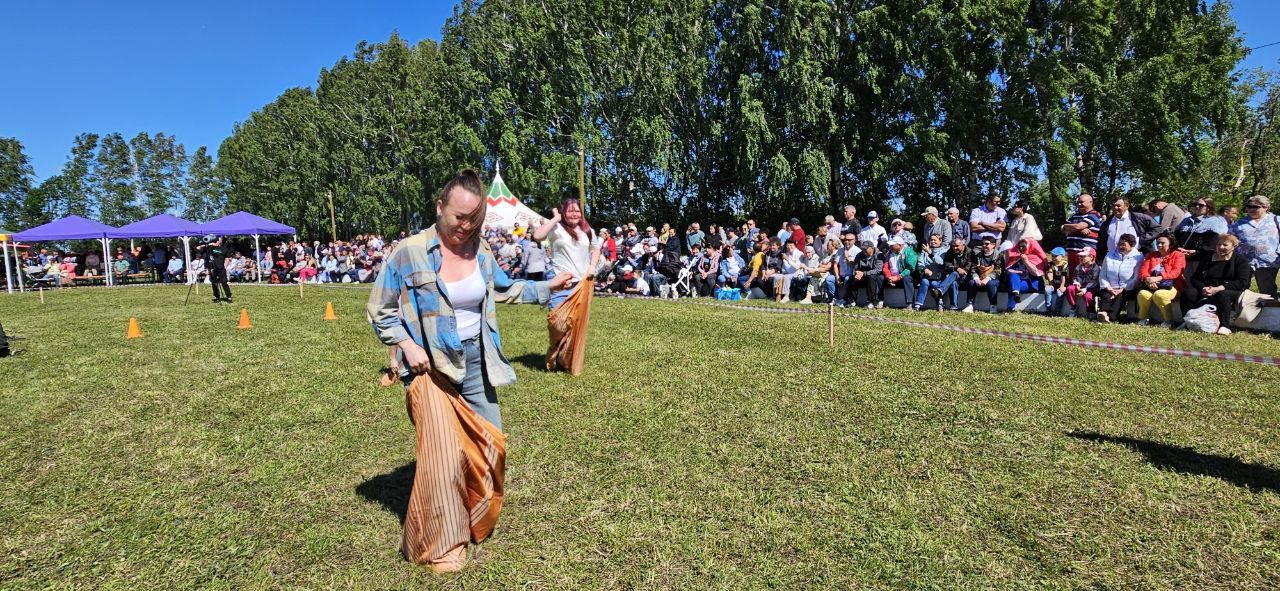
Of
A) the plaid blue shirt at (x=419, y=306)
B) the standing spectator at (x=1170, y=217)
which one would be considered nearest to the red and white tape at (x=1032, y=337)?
the standing spectator at (x=1170, y=217)

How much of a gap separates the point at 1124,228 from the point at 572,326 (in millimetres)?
9447

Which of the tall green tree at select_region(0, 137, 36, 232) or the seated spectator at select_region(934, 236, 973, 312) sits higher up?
the tall green tree at select_region(0, 137, 36, 232)

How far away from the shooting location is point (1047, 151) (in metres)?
20.6

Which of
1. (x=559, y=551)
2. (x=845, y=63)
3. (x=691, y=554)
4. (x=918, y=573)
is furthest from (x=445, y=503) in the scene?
(x=845, y=63)

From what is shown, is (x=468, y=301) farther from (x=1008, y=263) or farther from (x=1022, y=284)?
(x=1008, y=263)

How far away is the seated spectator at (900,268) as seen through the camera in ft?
41.1

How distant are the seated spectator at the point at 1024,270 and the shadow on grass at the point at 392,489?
10.7 m

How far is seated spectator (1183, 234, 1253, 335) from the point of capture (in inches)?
357

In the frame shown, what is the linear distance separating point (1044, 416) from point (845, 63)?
810 inches

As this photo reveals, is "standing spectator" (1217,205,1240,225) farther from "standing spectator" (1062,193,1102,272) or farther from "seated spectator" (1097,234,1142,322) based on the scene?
"seated spectator" (1097,234,1142,322)

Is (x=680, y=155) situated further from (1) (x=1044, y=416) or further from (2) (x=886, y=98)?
(1) (x=1044, y=416)

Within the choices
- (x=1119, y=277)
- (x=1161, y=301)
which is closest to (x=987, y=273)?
(x=1119, y=277)

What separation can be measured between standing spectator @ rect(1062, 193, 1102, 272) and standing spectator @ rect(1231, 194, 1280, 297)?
1939mm

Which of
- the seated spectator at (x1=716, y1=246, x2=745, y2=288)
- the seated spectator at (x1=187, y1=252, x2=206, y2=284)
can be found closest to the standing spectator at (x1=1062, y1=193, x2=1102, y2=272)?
the seated spectator at (x1=716, y1=246, x2=745, y2=288)
